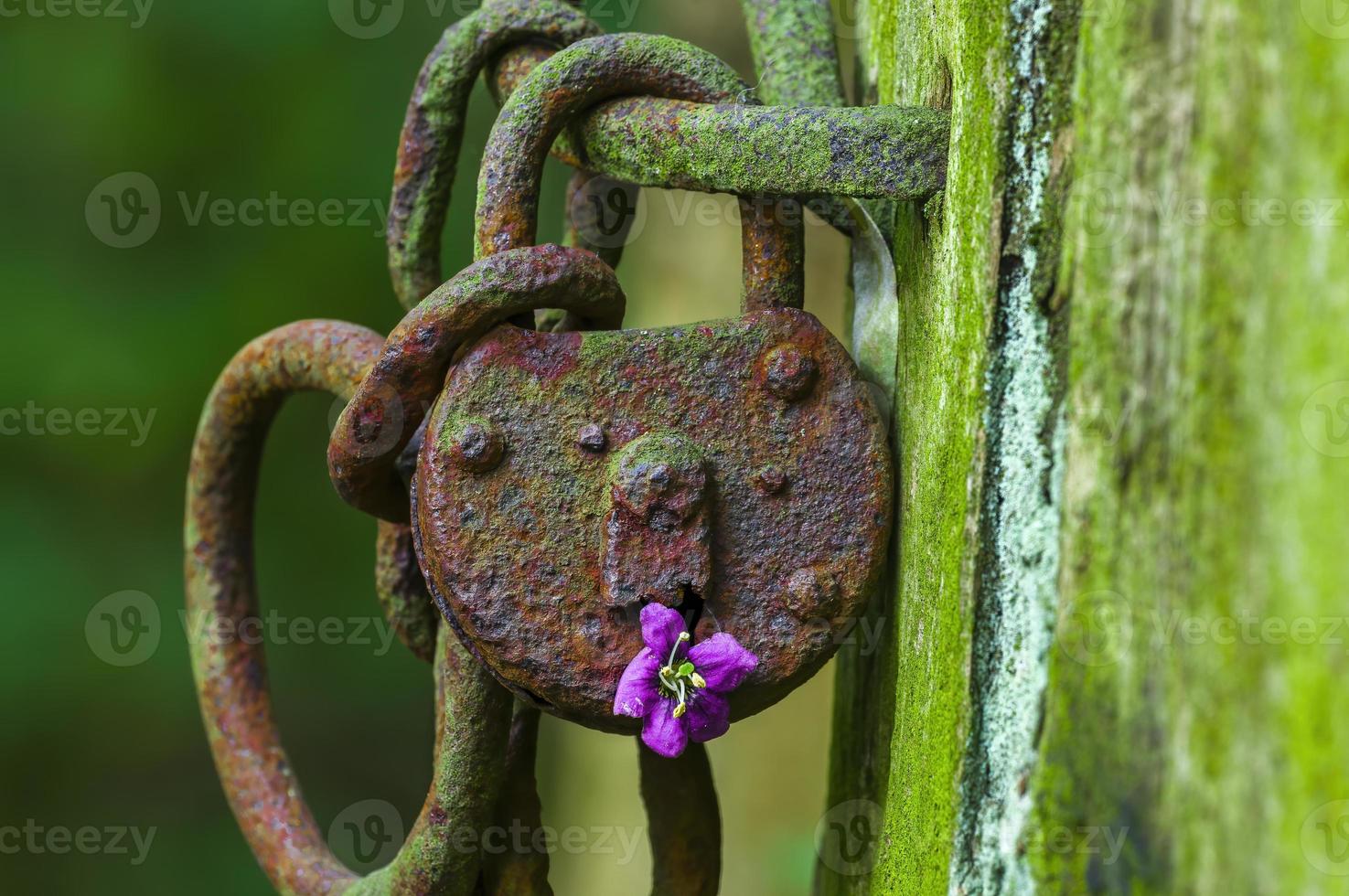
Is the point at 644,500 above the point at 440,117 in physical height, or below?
below

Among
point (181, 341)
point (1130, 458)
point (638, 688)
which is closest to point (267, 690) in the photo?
point (638, 688)

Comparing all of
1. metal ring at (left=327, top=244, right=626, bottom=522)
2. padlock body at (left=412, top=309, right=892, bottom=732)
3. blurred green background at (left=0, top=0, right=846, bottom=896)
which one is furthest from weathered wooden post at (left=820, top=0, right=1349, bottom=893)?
blurred green background at (left=0, top=0, right=846, bottom=896)

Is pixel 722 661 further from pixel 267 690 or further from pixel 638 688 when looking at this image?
pixel 267 690

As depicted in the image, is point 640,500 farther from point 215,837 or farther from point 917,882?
point 215,837

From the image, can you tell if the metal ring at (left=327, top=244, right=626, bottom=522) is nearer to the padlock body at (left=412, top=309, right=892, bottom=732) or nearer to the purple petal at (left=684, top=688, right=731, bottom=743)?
the padlock body at (left=412, top=309, right=892, bottom=732)

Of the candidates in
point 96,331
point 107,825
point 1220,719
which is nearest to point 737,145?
point 1220,719

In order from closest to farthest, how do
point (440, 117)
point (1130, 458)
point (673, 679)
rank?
point (1130, 458)
point (673, 679)
point (440, 117)

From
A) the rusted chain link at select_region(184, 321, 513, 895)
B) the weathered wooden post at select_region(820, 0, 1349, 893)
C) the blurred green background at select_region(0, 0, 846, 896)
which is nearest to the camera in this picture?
the weathered wooden post at select_region(820, 0, 1349, 893)
